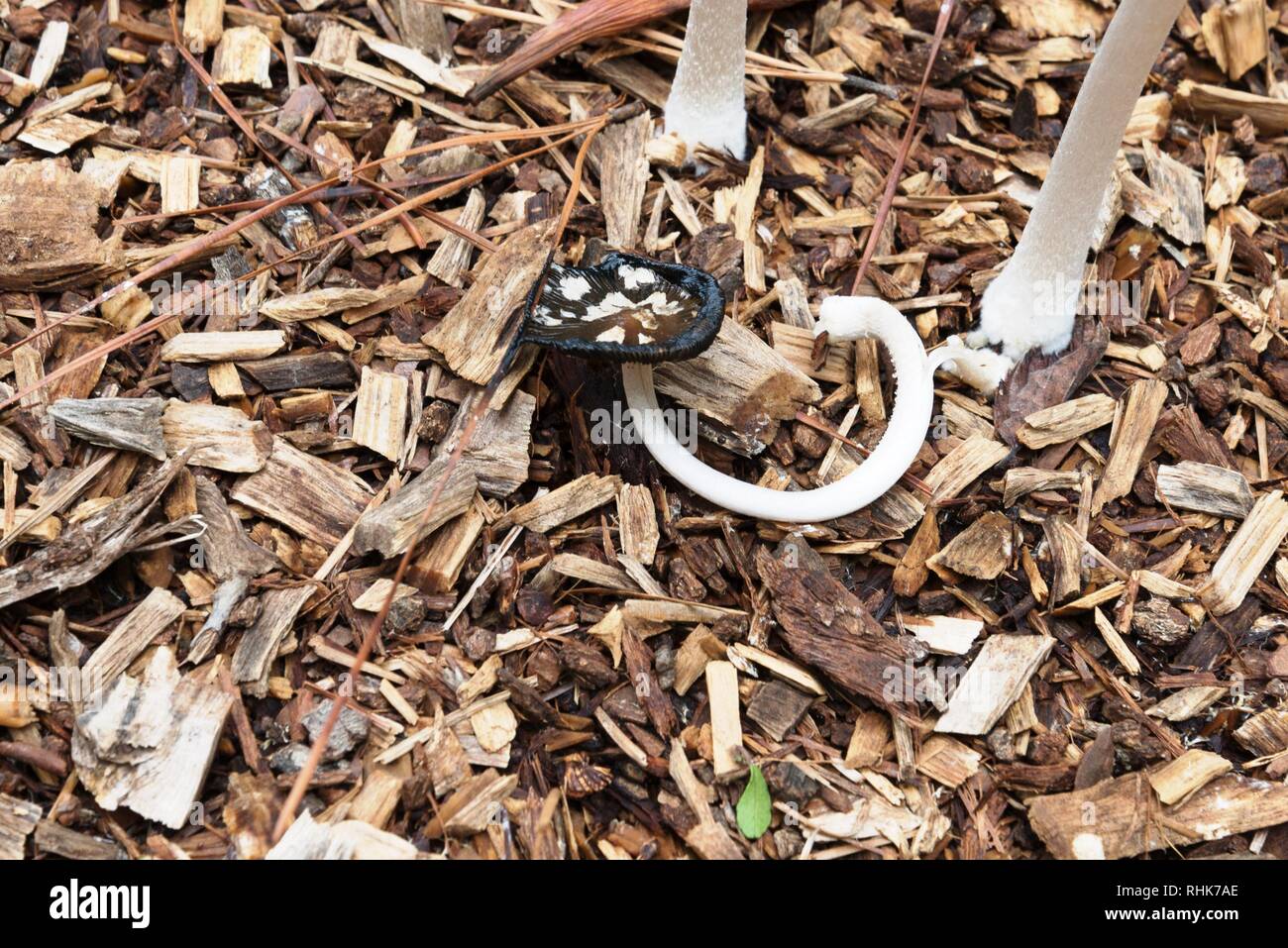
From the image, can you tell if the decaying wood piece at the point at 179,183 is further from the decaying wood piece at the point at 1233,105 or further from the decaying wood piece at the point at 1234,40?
the decaying wood piece at the point at 1234,40

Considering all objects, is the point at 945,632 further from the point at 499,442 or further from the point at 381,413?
the point at 381,413

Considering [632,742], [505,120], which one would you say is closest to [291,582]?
[632,742]

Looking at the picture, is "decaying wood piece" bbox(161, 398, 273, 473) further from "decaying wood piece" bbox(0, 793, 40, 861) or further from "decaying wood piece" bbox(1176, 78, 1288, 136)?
"decaying wood piece" bbox(1176, 78, 1288, 136)

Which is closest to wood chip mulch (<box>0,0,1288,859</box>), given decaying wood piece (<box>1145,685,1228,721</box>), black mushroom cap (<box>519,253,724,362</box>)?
decaying wood piece (<box>1145,685,1228,721</box>)

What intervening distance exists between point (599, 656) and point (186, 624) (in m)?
1.19

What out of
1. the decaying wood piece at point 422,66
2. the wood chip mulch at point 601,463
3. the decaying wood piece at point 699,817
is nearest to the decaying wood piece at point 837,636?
the wood chip mulch at point 601,463

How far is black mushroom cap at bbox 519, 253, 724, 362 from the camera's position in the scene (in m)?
2.98

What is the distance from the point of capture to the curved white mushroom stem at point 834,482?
10.8 ft

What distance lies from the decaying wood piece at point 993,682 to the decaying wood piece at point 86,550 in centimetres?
237

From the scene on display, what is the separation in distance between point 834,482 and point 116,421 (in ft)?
7.29

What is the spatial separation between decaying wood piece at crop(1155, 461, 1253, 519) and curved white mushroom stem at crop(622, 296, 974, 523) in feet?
2.77

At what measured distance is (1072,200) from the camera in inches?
134

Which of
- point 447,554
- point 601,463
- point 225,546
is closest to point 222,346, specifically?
point 225,546

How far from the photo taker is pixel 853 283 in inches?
152
